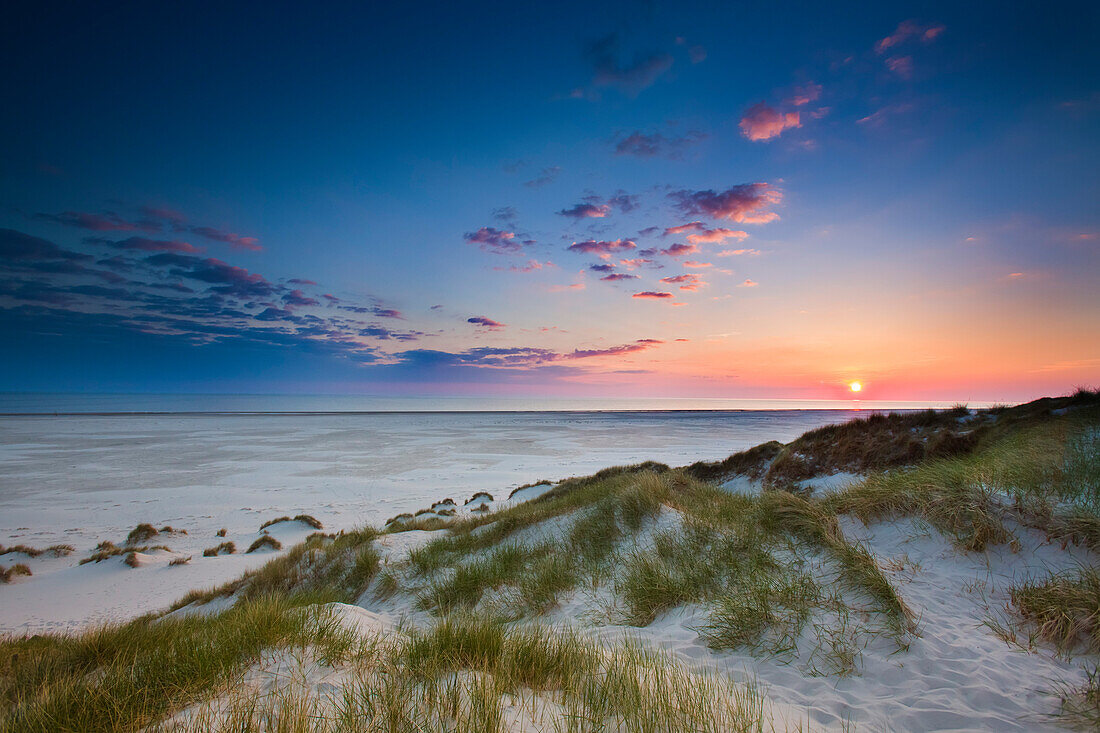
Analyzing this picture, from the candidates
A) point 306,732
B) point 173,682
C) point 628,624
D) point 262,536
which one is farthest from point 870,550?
point 262,536

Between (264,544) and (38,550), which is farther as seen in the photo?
(264,544)

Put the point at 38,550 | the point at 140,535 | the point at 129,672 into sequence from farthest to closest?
the point at 140,535 → the point at 38,550 → the point at 129,672

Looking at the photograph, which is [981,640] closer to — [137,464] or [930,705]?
[930,705]

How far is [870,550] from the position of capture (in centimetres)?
572

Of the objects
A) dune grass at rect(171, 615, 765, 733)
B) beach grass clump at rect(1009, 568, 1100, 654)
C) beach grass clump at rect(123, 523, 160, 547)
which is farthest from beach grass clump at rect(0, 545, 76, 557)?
beach grass clump at rect(1009, 568, 1100, 654)

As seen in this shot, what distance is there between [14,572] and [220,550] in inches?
176

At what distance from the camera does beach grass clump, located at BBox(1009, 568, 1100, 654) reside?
11.5 ft

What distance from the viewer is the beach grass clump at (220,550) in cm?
1359

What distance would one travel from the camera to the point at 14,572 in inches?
461

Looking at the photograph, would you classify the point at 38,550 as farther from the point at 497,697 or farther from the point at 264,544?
the point at 497,697

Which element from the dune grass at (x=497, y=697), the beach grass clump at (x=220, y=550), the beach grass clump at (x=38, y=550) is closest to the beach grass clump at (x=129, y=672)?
the dune grass at (x=497, y=697)

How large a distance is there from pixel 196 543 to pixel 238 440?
113 ft

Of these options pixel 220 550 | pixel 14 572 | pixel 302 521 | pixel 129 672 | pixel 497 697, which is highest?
pixel 497 697

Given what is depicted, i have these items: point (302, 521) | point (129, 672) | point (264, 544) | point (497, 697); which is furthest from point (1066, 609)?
point (302, 521)
